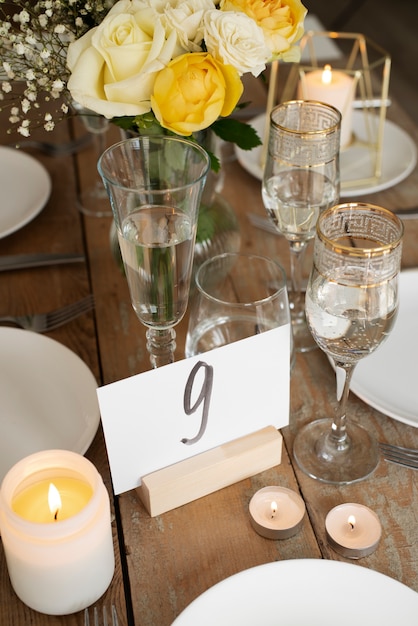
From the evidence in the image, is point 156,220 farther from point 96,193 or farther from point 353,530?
point 96,193

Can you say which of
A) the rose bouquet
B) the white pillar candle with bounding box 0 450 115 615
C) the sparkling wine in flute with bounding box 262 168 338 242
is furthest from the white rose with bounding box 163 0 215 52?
the white pillar candle with bounding box 0 450 115 615

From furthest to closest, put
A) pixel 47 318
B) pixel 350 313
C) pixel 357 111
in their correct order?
pixel 357 111 → pixel 47 318 → pixel 350 313

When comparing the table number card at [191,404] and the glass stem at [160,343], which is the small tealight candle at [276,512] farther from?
the glass stem at [160,343]

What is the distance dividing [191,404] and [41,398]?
23 centimetres

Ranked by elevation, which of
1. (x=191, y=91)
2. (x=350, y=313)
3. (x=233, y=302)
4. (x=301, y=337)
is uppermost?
(x=191, y=91)

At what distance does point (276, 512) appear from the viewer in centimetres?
80

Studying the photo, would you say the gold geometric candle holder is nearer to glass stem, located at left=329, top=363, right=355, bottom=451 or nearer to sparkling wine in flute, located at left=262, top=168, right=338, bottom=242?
sparkling wine in flute, located at left=262, top=168, right=338, bottom=242

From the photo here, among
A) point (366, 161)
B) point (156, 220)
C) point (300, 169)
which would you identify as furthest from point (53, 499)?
point (366, 161)

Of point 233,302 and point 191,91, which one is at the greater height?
point 191,91

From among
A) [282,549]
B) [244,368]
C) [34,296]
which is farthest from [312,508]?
[34,296]

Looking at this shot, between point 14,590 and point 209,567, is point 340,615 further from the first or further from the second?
point 14,590

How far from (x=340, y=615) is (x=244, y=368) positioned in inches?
10.3

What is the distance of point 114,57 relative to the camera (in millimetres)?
771

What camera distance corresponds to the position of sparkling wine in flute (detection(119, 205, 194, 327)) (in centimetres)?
78
